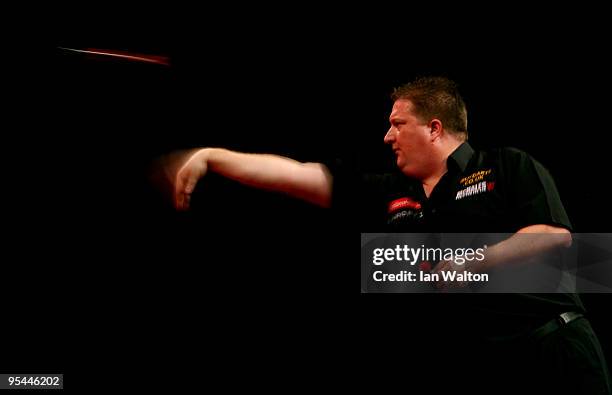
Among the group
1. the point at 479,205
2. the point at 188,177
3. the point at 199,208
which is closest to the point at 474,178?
the point at 479,205

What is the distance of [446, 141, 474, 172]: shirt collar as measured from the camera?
1680 mm

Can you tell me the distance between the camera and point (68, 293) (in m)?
2.19

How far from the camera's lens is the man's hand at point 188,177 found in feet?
4.64

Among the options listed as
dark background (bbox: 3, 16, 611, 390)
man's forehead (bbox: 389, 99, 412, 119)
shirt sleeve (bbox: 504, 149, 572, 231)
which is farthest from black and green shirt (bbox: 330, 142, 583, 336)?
dark background (bbox: 3, 16, 611, 390)

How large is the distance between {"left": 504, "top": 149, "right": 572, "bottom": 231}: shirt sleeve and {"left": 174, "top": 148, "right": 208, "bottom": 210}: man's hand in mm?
864

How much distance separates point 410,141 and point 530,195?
1.42ft

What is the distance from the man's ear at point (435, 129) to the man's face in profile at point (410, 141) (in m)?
0.01

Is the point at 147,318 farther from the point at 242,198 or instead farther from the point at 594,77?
the point at 594,77

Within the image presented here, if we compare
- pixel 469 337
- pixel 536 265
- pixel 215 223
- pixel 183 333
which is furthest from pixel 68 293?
pixel 536 265

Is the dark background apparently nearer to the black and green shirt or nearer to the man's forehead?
the black and green shirt

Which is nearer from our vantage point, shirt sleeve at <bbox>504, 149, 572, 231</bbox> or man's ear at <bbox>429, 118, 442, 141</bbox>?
shirt sleeve at <bbox>504, 149, 572, 231</bbox>

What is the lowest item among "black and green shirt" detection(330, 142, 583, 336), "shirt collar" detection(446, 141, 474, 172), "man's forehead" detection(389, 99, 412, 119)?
"black and green shirt" detection(330, 142, 583, 336)

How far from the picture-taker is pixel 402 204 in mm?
1720

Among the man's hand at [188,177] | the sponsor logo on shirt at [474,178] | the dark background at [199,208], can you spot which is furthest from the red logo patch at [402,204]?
the man's hand at [188,177]
